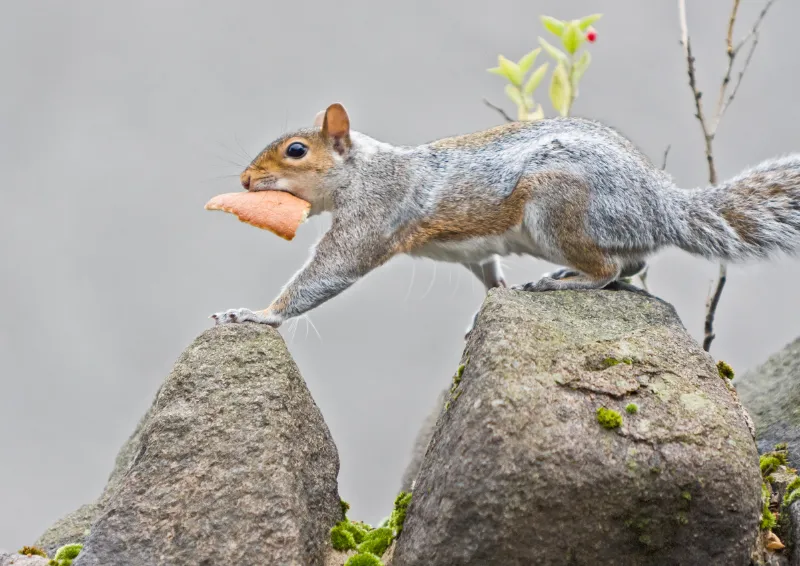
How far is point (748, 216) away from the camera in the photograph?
519 cm

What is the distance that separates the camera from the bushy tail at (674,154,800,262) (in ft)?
16.8

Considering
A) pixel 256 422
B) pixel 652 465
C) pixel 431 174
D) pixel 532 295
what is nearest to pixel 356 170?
pixel 431 174

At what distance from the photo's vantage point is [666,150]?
6492 mm

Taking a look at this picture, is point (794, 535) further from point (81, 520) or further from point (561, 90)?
point (561, 90)

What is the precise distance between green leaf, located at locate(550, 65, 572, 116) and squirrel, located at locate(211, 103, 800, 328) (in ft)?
4.34

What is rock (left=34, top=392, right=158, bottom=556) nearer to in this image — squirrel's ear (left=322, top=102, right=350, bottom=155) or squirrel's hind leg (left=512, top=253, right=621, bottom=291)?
squirrel's ear (left=322, top=102, right=350, bottom=155)

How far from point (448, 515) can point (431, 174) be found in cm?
257

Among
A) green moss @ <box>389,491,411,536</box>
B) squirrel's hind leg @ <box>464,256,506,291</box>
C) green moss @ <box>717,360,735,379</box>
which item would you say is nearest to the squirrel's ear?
squirrel's hind leg @ <box>464,256,506,291</box>

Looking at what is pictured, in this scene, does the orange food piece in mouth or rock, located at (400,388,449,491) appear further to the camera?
rock, located at (400,388,449,491)

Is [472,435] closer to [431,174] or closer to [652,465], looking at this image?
[652,465]

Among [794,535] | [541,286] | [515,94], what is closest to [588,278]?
[541,286]

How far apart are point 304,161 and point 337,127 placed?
0.30 meters

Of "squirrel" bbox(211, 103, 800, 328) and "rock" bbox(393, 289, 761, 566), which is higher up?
"squirrel" bbox(211, 103, 800, 328)

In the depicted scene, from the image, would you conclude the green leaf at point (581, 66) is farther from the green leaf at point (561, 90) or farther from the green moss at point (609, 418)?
the green moss at point (609, 418)
